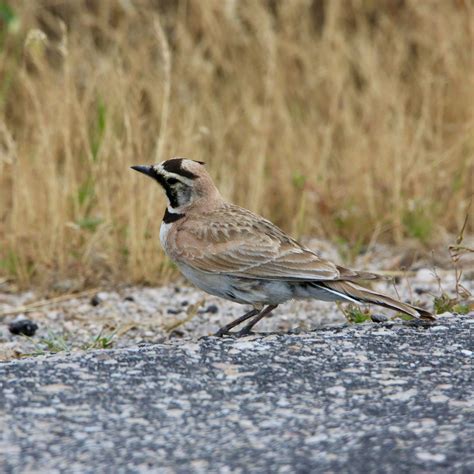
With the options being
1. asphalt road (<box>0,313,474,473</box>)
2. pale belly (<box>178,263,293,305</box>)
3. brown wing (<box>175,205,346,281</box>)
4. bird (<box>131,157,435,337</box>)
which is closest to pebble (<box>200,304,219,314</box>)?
bird (<box>131,157,435,337</box>)

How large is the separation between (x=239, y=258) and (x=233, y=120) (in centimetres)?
430

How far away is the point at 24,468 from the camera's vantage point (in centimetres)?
431

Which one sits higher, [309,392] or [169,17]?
[169,17]

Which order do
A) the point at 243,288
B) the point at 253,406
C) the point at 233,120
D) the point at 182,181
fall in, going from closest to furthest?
1. the point at 253,406
2. the point at 243,288
3. the point at 182,181
4. the point at 233,120

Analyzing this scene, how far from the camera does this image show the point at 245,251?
268 inches

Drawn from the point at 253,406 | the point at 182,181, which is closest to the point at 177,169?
the point at 182,181

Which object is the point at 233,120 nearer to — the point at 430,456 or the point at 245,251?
the point at 245,251

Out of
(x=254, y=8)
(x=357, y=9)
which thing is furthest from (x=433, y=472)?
(x=357, y=9)

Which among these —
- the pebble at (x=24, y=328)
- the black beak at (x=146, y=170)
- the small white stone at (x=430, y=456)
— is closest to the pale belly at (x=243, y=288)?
the black beak at (x=146, y=170)

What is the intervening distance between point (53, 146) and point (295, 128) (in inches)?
104

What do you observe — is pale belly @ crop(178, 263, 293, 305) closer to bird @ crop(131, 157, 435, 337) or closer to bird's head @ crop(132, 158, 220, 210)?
bird @ crop(131, 157, 435, 337)

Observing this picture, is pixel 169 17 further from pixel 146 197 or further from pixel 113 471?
pixel 113 471

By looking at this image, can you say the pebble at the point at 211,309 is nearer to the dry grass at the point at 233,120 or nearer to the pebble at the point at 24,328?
the dry grass at the point at 233,120

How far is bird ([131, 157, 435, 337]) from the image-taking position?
21.3ft
